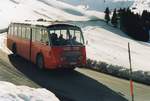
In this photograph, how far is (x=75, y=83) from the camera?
68.5ft

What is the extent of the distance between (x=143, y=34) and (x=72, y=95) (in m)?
50.7

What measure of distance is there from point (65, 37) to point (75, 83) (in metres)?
3.03

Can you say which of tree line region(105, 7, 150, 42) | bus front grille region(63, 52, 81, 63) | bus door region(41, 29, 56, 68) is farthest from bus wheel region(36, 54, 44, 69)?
tree line region(105, 7, 150, 42)

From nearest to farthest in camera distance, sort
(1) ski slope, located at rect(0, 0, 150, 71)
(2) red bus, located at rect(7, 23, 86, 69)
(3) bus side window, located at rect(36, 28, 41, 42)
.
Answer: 1. (2) red bus, located at rect(7, 23, 86, 69)
2. (3) bus side window, located at rect(36, 28, 41, 42)
3. (1) ski slope, located at rect(0, 0, 150, 71)

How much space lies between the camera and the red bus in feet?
73.5

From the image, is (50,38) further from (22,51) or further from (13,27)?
(13,27)

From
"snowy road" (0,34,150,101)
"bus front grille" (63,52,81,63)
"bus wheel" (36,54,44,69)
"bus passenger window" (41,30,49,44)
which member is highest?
"bus passenger window" (41,30,49,44)

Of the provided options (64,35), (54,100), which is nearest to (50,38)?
(64,35)

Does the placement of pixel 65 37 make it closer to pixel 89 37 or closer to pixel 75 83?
pixel 75 83

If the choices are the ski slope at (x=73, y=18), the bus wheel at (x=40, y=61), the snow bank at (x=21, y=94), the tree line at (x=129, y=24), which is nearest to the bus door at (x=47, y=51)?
the bus wheel at (x=40, y=61)

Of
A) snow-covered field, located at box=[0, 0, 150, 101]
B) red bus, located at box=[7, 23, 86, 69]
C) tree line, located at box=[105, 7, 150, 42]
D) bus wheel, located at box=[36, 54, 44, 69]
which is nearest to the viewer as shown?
red bus, located at box=[7, 23, 86, 69]

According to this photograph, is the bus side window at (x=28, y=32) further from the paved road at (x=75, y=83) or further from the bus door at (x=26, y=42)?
the paved road at (x=75, y=83)

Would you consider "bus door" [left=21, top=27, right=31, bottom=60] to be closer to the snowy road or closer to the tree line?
the snowy road

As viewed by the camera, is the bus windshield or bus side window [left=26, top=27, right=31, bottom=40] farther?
bus side window [left=26, top=27, right=31, bottom=40]
